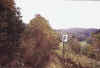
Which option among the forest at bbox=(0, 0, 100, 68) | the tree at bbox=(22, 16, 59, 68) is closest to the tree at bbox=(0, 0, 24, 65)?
the forest at bbox=(0, 0, 100, 68)

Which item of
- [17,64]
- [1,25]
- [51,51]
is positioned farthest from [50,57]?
[1,25]

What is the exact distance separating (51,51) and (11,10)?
663 centimetres

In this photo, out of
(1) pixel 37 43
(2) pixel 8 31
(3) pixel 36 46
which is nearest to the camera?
(2) pixel 8 31

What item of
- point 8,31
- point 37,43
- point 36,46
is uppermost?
point 8,31

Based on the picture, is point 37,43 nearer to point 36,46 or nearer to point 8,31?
point 36,46

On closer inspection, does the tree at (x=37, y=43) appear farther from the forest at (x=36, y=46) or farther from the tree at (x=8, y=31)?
the tree at (x=8, y=31)

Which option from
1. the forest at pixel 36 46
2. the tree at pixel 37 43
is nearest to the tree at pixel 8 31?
the forest at pixel 36 46

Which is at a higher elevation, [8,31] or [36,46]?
[8,31]

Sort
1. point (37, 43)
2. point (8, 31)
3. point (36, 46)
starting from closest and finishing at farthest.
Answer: point (8, 31)
point (36, 46)
point (37, 43)

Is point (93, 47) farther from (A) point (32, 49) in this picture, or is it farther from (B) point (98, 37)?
(A) point (32, 49)

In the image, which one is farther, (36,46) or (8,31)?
(36,46)

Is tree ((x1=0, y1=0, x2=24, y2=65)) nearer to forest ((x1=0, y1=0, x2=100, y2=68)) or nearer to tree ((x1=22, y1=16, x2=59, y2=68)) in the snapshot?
forest ((x1=0, y1=0, x2=100, y2=68))

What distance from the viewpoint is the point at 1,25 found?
1778cm

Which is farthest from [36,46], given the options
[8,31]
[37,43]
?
[8,31]
